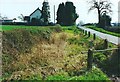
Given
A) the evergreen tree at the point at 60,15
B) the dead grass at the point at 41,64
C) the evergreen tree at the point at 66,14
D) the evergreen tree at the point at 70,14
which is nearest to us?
the dead grass at the point at 41,64

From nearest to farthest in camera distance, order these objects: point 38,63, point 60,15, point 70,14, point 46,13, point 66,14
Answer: point 38,63 → point 70,14 → point 46,13 → point 66,14 → point 60,15

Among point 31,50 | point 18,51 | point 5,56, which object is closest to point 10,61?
point 5,56

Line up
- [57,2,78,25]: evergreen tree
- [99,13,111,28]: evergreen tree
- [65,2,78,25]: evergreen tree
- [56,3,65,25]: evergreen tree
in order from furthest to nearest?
[56,3,65,25]: evergreen tree < [57,2,78,25]: evergreen tree < [65,2,78,25]: evergreen tree < [99,13,111,28]: evergreen tree

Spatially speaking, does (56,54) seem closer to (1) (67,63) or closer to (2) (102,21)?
(1) (67,63)

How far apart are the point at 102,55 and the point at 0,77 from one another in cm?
673

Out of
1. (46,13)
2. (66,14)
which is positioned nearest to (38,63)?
(46,13)

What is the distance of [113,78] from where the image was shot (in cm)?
1394

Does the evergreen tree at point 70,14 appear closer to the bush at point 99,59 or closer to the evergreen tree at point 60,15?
the evergreen tree at point 60,15

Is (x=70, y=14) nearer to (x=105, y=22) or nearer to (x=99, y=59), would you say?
(x=105, y=22)

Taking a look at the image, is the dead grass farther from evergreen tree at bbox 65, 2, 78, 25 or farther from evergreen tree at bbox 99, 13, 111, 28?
evergreen tree at bbox 65, 2, 78, 25

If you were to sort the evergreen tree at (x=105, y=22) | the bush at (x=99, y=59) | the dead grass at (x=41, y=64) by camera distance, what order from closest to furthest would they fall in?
the dead grass at (x=41, y=64)
the bush at (x=99, y=59)
the evergreen tree at (x=105, y=22)

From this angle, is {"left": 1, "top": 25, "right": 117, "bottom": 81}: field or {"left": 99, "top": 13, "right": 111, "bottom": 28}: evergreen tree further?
{"left": 99, "top": 13, "right": 111, "bottom": 28}: evergreen tree

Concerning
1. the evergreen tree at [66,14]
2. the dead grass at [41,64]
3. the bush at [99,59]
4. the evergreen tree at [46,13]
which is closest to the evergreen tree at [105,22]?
the evergreen tree at [66,14]

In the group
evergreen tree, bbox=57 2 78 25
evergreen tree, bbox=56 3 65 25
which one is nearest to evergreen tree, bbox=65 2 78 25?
evergreen tree, bbox=57 2 78 25
